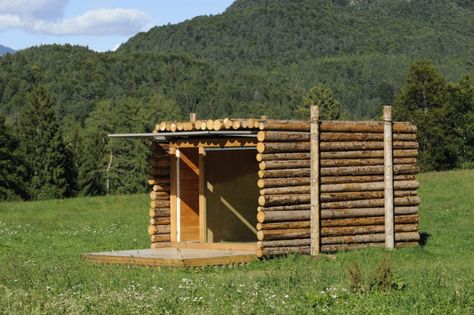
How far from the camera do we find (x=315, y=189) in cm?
2058

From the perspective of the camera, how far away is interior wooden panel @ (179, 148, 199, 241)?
2247 cm

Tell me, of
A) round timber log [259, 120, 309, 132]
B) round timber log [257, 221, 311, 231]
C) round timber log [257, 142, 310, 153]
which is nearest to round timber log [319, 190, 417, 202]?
round timber log [257, 221, 311, 231]

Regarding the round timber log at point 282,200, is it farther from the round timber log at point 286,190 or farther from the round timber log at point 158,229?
the round timber log at point 158,229

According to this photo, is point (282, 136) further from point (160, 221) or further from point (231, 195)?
point (160, 221)

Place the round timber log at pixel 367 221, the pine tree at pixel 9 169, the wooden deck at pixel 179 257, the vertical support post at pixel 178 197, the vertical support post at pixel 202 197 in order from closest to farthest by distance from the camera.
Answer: the wooden deck at pixel 179 257, the round timber log at pixel 367 221, the vertical support post at pixel 202 197, the vertical support post at pixel 178 197, the pine tree at pixel 9 169

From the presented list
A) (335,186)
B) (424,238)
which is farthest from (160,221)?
(424,238)

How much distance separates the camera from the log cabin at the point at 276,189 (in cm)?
1989

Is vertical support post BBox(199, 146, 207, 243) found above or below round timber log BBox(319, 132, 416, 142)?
below

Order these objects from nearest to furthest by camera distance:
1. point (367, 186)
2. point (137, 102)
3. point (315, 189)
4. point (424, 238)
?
point (315, 189), point (367, 186), point (424, 238), point (137, 102)

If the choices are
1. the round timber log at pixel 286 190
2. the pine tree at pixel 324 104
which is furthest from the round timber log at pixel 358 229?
the pine tree at pixel 324 104

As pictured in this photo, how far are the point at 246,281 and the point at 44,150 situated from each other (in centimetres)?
6213

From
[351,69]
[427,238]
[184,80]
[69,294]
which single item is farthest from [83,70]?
[69,294]

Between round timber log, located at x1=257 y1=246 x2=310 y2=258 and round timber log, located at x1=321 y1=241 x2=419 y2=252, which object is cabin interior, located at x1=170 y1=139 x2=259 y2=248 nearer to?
round timber log, located at x1=257 y1=246 x2=310 y2=258

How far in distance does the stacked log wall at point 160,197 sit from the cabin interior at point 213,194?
0.13 meters
